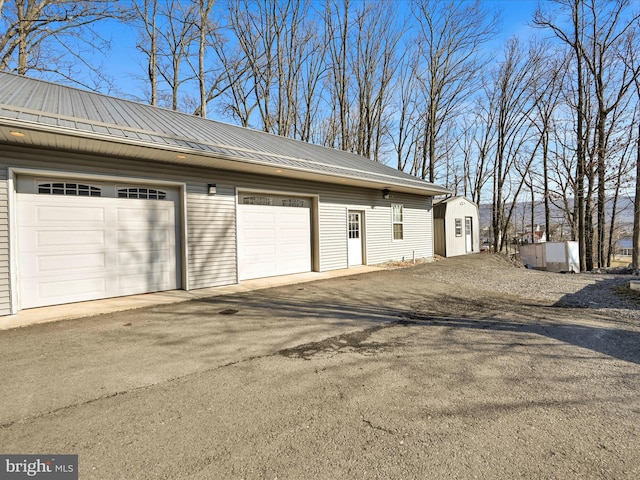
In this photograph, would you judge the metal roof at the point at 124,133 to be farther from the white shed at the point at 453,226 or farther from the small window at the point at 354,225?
the white shed at the point at 453,226

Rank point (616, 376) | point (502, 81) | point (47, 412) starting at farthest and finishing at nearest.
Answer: point (502, 81) < point (616, 376) < point (47, 412)

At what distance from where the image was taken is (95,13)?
32.8ft

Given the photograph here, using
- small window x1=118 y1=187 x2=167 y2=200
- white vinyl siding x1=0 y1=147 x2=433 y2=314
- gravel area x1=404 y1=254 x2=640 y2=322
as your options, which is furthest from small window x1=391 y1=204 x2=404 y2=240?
small window x1=118 y1=187 x2=167 y2=200

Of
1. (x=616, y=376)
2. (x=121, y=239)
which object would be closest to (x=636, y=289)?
(x=616, y=376)

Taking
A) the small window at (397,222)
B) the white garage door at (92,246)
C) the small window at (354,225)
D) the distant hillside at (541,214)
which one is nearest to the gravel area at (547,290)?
the small window at (354,225)

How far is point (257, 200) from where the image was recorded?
7.99 m

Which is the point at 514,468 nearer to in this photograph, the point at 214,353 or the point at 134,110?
the point at 214,353

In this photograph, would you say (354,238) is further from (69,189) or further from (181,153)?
(69,189)

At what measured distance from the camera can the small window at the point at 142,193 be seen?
19.7ft

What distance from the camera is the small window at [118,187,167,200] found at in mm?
6004

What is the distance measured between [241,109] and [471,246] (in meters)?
15.4

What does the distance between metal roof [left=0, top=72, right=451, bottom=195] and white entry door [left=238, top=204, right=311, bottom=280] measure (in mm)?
1088

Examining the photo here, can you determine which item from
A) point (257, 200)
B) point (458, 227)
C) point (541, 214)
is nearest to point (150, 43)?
point (257, 200)

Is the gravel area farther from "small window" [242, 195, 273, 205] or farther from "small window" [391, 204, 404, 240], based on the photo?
"small window" [242, 195, 273, 205]
